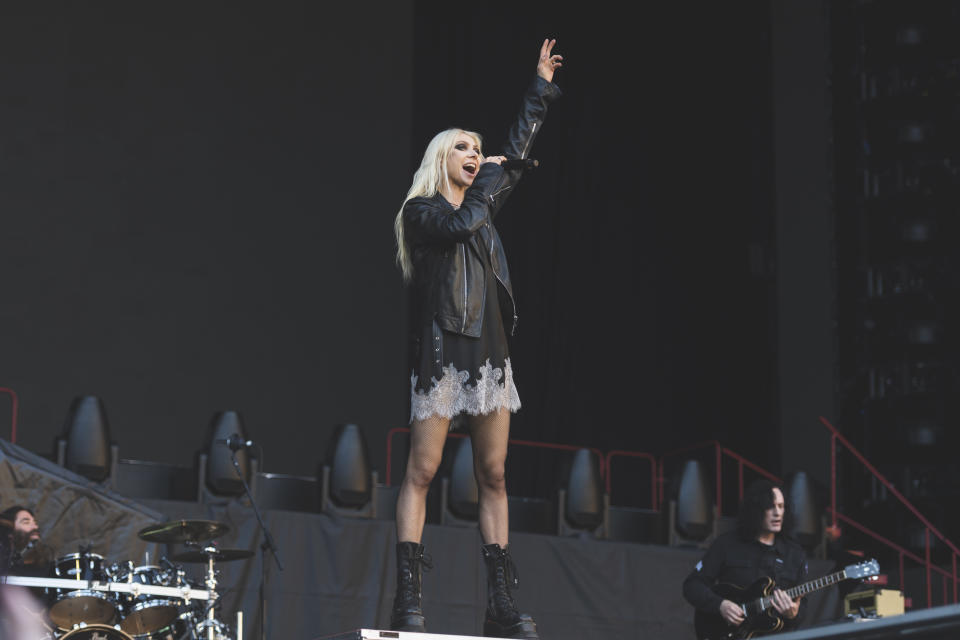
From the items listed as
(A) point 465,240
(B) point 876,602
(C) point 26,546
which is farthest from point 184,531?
(B) point 876,602

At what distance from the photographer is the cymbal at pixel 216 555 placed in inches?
251

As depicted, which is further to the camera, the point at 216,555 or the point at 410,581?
the point at 216,555

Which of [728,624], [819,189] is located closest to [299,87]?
[819,189]

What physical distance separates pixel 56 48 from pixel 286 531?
4.71 metres

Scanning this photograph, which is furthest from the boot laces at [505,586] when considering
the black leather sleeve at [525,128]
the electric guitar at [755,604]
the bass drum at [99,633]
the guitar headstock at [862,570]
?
the bass drum at [99,633]

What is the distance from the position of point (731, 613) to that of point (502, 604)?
6.70 ft

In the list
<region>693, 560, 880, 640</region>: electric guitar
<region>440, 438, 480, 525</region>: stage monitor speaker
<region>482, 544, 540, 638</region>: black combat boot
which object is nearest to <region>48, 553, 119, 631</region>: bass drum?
<region>440, 438, 480, 525</region>: stage monitor speaker

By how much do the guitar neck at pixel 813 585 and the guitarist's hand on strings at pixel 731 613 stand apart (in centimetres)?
21

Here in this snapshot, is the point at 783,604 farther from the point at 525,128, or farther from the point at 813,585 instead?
the point at 525,128

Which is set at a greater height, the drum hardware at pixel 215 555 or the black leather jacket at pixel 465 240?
the black leather jacket at pixel 465 240

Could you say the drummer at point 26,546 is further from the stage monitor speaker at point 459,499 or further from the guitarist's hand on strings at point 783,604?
the guitarist's hand on strings at point 783,604

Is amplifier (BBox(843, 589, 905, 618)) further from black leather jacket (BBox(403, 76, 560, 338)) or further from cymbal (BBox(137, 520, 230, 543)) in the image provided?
black leather jacket (BBox(403, 76, 560, 338))

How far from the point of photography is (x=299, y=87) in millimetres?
10906

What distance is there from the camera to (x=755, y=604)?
222 inches
